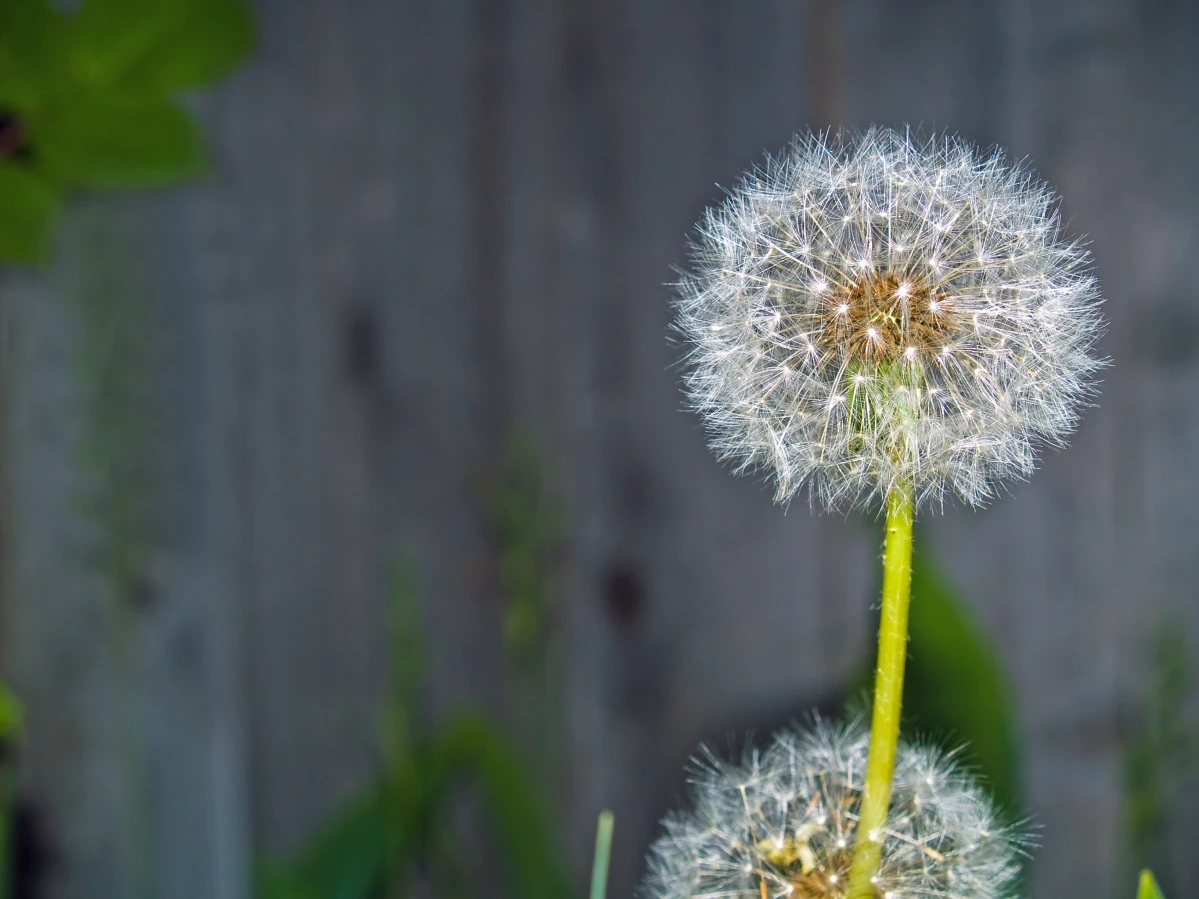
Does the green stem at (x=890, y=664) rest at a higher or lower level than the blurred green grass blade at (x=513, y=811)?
higher

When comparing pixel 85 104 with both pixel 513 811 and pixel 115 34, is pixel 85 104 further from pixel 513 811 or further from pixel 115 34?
pixel 513 811

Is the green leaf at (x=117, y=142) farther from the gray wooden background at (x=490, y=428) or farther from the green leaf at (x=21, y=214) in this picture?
the gray wooden background at (x=490, y=428)

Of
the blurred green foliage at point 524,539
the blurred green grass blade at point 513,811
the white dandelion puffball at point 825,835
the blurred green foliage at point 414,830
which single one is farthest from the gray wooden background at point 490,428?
the white dandelion puffball at point 825,835

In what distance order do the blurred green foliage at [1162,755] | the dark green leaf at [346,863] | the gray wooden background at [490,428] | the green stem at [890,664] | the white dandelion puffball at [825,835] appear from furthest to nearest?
the gray wooden background at [490,428]
the blurred green foliage at [1162,755]
the dark green leaf at [346,863]
the white dandelion puffball at [825,835]
the green stem at [890,664]

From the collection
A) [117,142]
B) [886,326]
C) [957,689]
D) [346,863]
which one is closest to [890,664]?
[886,326]

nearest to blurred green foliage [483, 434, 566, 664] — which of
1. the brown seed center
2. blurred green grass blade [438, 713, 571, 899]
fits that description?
blurred green grass blade [438, 713, 571, 899]

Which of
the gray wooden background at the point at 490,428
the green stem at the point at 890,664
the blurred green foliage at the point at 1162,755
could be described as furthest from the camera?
the gray wooden background at the point at 490,428

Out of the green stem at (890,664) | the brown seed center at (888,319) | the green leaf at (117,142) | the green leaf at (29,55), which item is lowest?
the green stem at (890,664)
